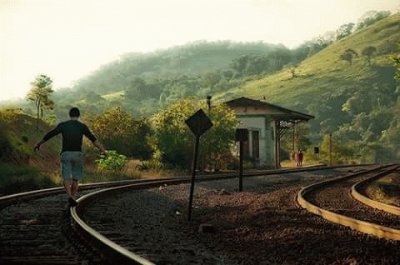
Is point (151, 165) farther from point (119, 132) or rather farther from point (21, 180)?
point (21, 180)

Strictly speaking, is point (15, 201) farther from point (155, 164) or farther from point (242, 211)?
point (155, 164)

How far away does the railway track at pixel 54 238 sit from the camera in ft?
19.6

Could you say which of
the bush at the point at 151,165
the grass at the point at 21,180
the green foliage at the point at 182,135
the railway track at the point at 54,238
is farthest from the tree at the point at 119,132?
the railway track at the point at 54,238

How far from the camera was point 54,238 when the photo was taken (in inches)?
301

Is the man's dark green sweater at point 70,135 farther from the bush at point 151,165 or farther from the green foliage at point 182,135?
the green foliage at point 182,135

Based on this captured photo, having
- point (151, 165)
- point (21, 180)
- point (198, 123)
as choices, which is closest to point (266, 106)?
point (151, 165)

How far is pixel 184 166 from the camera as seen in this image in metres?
36.0

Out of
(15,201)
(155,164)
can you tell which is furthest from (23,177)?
(155,164)

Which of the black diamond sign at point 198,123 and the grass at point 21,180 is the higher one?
the black diamond sign at point 198,123

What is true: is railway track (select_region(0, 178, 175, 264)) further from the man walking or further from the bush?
the bush

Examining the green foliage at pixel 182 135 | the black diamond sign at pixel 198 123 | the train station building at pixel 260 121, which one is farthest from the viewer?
the train station building at pixel 260 121

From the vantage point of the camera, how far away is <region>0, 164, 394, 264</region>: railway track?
5985 millimetres

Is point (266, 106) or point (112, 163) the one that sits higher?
point (266, 106)

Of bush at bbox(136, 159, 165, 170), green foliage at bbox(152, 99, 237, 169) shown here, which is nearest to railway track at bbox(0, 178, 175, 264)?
bush at bbox(136, 159, 165, 170)
